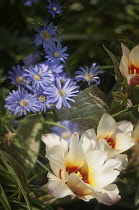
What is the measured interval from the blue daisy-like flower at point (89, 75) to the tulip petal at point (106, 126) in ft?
0.25

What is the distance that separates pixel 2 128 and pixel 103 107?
0.62 ft

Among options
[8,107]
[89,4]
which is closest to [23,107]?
[8,107]

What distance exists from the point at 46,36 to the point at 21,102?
0.44 feet

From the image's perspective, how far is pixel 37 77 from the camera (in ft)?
1.90

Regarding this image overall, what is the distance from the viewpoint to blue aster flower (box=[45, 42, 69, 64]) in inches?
24.3

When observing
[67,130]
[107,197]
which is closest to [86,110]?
[67,130]

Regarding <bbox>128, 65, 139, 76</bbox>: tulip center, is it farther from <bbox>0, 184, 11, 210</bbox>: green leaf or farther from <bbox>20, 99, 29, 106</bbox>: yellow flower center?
<bbox>0, 184, 11, 210</bbox>: green leaf

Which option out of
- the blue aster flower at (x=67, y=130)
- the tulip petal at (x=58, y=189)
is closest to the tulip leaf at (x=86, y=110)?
the blue aster flower at (x=67, y=130)

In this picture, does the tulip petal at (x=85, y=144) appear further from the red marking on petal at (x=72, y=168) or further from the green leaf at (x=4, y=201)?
the green leaf at (x=4, y=201)

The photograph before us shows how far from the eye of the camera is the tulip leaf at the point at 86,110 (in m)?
0.59

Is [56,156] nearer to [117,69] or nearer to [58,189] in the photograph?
[58,189]

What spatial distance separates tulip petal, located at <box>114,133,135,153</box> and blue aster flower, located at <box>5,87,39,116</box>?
0.46 feet

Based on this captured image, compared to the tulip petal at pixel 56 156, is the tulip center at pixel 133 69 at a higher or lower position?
higher

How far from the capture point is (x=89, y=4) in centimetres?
79
